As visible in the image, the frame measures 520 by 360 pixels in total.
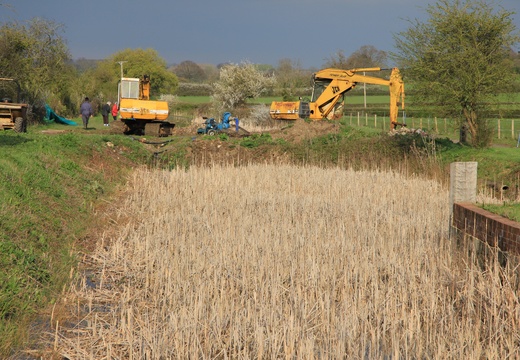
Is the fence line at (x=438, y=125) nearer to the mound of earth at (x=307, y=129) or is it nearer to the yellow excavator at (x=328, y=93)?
the yellow excavator at (x=328, y=93)

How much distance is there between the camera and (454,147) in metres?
23.8

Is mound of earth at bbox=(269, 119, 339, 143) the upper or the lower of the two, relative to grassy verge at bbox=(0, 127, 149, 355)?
upper

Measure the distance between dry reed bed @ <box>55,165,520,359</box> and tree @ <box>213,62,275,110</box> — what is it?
42.6 meters

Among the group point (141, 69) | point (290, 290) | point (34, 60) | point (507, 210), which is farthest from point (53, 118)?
point (141, 69)

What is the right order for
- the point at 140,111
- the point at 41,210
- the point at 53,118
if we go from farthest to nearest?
the point at 53,118 → the point at 140,111 → the point at 41,210

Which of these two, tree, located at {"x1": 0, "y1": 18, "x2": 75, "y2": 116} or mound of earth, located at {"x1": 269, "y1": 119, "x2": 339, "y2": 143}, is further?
tree, located at {"x1": 0, "y1": 18, "x2": 75, "y2": 116}

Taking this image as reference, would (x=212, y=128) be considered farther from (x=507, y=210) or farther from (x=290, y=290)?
(x=290, y=290)

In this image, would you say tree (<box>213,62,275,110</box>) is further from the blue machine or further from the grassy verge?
the grassy verge

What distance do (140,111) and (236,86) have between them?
74.1 ft

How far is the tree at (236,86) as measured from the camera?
56.9m

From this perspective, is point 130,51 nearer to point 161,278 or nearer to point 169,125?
point 169,125

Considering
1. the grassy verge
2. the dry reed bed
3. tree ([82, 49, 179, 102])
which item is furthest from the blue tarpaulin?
tree ([82, 49, 179, 102])

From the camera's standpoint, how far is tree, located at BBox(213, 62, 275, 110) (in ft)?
187

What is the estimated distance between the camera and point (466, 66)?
76.1 ft
